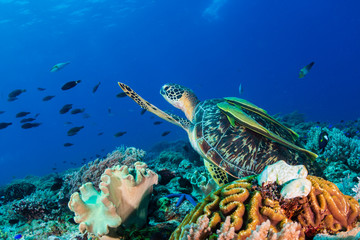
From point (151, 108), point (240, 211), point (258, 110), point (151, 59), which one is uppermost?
point (151, 59)

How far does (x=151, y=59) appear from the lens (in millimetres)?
103938

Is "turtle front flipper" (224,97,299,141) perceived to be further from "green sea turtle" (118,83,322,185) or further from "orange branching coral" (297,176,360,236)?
"orange branching coral" (297,176,360,236)

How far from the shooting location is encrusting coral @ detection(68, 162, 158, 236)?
71.3 inches

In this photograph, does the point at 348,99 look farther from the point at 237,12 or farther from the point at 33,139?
the point at 33,139

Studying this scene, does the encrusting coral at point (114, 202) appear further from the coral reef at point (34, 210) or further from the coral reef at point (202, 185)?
the coral reef at point (34, 210)

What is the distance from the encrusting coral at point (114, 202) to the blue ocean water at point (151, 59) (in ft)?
148

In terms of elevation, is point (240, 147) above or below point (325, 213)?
above

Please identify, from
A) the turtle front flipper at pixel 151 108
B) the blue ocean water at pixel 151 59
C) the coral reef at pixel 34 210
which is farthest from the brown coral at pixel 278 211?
A: the blue ocean water at pixel 151 59

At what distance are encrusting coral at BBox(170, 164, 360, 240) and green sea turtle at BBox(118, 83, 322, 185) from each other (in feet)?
3.03

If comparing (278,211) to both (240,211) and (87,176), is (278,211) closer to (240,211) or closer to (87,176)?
(240,211)

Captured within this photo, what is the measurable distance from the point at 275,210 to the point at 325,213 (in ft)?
1.55

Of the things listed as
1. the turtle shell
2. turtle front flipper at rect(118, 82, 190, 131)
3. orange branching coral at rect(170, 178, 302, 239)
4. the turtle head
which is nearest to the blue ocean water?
the turtle head

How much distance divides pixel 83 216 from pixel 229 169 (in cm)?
200

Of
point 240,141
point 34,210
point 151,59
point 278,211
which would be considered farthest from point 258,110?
point 151,59
